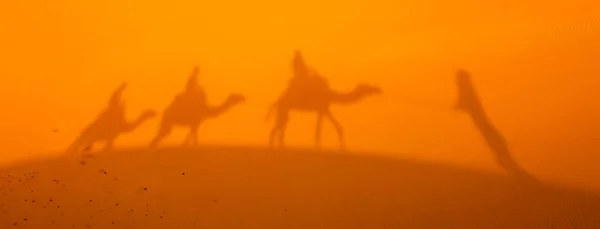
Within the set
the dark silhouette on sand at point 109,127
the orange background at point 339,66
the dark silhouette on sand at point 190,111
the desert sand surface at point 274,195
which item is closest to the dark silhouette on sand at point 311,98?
the orange background at point 339,66

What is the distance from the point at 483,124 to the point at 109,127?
6059 mm

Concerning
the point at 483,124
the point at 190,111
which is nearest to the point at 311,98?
the point at 190,111

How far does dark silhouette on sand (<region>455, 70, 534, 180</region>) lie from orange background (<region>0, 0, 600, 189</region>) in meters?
0.14

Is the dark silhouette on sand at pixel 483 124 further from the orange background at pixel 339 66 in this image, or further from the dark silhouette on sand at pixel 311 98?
the dark silhouette on sand at pixel 311 98

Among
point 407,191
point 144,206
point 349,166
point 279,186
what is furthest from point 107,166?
point 407,191

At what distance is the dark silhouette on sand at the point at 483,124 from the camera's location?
718 centimetres

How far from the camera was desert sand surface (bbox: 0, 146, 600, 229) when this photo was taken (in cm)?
625

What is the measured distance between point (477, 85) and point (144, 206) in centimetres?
580

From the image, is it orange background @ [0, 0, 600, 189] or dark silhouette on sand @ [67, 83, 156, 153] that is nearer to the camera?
orange background @ [0, 0, 600, 189]

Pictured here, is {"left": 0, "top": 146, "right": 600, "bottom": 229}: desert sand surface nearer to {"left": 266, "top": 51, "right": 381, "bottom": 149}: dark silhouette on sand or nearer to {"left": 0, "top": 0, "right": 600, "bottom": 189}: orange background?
{"left": 0, "top": 0, "right": 600, "bottom": 189}: orange background

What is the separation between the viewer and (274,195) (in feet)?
22.6

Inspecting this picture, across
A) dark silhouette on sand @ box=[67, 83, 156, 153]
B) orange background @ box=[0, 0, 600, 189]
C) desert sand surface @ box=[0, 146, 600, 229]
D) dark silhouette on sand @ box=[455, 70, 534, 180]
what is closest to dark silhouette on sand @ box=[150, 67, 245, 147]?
orange background @ box=[0, 0, 600, 189]

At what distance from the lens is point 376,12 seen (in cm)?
1173

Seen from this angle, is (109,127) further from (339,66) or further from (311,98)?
(339,66)
